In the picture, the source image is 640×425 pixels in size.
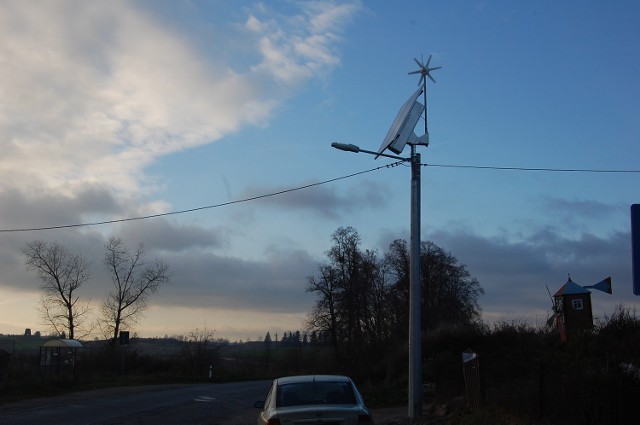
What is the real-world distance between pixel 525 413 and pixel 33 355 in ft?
130

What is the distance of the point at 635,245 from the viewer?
21.0 ft

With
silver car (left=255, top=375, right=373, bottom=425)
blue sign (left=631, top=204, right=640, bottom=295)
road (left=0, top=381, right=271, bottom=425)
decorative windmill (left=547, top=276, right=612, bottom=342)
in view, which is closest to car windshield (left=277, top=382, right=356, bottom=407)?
silver car (left=255, top=375, right=373, bottom=425)

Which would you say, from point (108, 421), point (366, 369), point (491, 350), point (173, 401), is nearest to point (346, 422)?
point (108, 421)

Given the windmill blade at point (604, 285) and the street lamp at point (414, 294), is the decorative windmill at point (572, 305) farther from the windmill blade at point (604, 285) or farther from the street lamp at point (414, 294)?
the street lamp at point (414, 294)

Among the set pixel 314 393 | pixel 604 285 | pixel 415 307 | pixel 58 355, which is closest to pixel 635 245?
pixel 314 393

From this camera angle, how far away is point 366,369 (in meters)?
38.7

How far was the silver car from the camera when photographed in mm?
8875

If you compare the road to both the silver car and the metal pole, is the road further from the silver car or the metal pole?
the silver car

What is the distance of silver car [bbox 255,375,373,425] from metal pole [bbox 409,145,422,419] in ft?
21.4

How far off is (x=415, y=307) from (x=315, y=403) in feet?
25.9

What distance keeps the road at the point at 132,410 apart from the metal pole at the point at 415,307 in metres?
5.85

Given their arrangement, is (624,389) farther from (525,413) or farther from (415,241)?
(415,241)

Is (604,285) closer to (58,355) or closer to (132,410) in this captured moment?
(132,410)

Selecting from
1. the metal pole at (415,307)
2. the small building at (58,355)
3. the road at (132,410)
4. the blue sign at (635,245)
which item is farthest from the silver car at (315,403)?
the small building at (58,355)
